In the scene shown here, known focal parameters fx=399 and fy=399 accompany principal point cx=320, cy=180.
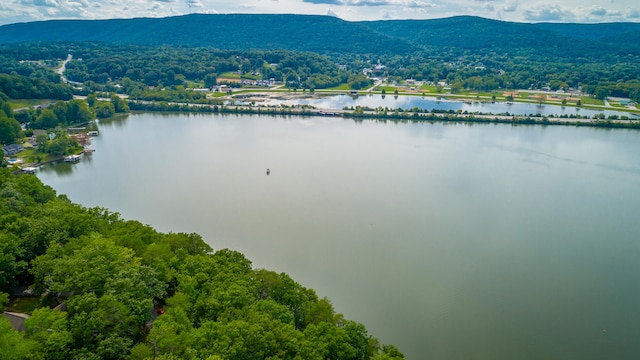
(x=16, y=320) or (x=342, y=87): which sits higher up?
(x=342, y=87)

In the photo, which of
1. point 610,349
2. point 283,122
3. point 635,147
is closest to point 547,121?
point 635,147

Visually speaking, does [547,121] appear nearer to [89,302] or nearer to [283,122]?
[283,122]

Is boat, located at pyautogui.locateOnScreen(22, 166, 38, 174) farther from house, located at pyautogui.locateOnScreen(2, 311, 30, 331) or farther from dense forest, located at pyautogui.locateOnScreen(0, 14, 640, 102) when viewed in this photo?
dense forest, located at pyautogui.locateOnScreen(0, 14, 640, 102)

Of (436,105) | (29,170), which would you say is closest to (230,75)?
(436,105)

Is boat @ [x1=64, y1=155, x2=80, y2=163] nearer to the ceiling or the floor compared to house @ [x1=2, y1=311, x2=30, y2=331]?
nearer to the floor

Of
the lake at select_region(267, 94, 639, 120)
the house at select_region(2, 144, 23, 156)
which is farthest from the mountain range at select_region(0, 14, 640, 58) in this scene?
the house at select_region(2, 144, 23, 156)

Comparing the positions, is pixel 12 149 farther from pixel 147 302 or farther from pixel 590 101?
pixel 590 101
